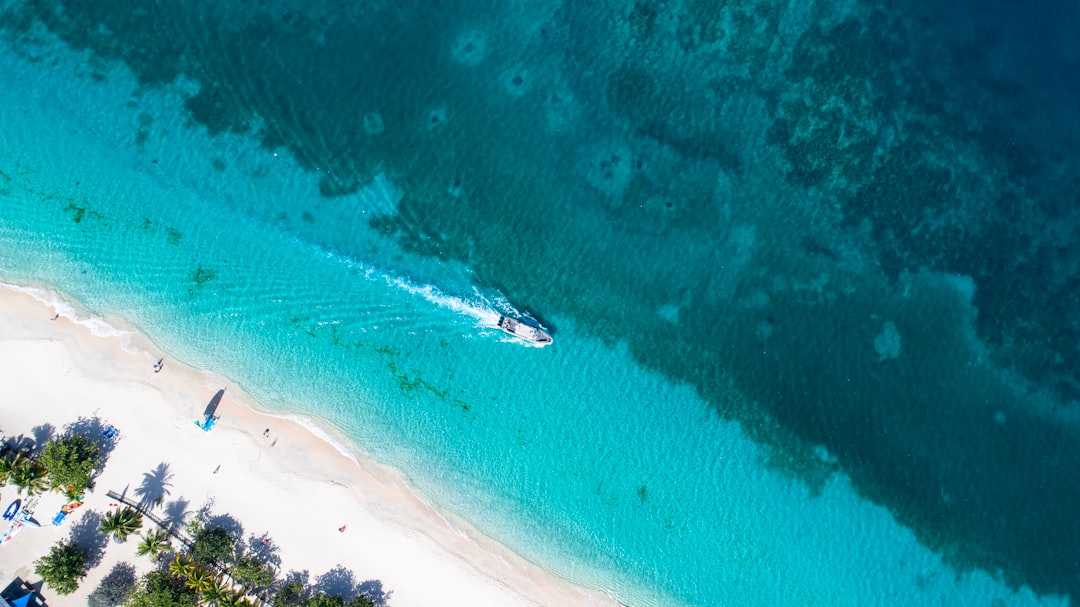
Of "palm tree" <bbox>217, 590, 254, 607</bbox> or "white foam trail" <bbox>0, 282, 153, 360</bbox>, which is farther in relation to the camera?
"white foam trail" <bbox>0, 282, 153, 360</bbox>

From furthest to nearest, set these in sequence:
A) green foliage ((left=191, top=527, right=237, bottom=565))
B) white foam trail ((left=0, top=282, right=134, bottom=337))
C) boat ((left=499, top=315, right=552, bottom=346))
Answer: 1. boat ((left=499, top=315, right=552, bottom=346))
2. white foam trail ((left=0, top=282, right=134, bottom=337))
3. green foliage ((left=191, top=527, right=237, bottom=565))

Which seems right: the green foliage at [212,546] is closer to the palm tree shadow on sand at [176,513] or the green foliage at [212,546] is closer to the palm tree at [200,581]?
the palm tree at [200,581]

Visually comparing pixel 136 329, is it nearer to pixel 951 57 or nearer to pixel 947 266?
pixel 947 266

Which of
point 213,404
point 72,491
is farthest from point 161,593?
point 213,404

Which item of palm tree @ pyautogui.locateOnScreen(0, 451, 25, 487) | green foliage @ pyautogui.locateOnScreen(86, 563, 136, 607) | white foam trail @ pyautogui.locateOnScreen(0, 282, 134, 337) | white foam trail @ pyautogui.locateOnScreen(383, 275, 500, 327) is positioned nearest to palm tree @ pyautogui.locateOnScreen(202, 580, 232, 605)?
green foliage @ pyautogui.locateOnScreen(86, 563, 136, 607)

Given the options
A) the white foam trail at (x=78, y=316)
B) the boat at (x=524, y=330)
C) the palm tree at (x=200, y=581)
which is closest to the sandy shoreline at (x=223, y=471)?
the white foam trail at (x=78, y=316)

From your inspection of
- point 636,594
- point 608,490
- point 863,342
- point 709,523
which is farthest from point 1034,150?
point 636,594

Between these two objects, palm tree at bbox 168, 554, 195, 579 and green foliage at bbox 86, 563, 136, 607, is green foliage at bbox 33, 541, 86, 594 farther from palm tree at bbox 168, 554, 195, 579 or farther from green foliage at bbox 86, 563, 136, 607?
palm tree at bbox 168, 554, 195, 579
